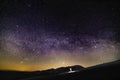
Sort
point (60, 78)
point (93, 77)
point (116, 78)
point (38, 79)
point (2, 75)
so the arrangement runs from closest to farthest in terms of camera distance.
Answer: point (116, 78) → point (93, 77) → point (60, 78) → point (38, 79) → point (2, 75)

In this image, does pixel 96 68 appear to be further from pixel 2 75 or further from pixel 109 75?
pixel 2 75

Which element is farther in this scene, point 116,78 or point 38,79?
point 38,79

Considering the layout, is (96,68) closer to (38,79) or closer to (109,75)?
(109,75)

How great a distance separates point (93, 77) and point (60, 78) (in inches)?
28.7

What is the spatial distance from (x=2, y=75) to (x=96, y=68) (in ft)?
221

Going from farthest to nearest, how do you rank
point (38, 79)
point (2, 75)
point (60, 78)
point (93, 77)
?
point (2, 75), point (38, 79), point (60, 78), point (93, 77)

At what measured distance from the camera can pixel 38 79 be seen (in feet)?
12.9

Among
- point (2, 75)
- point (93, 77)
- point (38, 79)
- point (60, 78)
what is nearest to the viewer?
point (93, 77)

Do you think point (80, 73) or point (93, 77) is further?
point (80, 73)

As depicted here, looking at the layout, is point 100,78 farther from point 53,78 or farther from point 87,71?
point 53,78

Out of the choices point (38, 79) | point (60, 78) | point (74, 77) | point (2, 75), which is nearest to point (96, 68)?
point (74, 77)

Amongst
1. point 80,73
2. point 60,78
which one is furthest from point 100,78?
point 60,78

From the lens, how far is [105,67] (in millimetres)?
2965

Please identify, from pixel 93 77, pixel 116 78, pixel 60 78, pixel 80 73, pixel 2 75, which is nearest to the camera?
pixel 116 78
